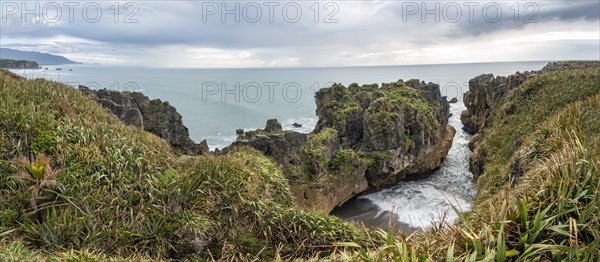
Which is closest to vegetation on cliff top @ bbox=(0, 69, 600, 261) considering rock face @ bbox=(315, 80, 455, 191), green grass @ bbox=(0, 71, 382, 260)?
green grass @ bbox=(0, 71, 382, 260)

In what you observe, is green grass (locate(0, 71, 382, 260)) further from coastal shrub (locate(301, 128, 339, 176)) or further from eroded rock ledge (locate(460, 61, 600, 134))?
eroded rock ledge (locate(460, 61, 600, 134))

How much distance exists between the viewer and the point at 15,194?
9.22 m

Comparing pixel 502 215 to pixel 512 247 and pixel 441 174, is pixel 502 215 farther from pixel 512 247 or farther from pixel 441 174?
pixel 441 174

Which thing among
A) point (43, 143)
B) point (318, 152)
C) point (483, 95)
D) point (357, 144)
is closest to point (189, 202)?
point (43, 143)

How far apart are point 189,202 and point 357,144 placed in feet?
101

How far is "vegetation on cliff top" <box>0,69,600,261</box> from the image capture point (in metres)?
5.89

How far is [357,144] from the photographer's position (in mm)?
39562

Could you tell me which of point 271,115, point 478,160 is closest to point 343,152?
point 478,160

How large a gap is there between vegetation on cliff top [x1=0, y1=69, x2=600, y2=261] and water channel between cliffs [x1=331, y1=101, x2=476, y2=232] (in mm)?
17258

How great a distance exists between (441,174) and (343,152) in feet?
49.6

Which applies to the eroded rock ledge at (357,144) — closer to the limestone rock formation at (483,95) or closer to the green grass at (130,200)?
the limestone rock formation at (483,95)

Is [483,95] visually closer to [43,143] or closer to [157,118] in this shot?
[157,118]

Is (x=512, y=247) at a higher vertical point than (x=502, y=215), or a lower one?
lower

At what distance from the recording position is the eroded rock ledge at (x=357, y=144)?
29.9 m
